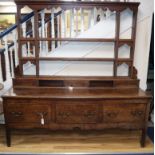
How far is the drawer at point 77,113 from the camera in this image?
7.79ft

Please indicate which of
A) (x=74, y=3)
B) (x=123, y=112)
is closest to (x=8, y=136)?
(x=123, y=112)

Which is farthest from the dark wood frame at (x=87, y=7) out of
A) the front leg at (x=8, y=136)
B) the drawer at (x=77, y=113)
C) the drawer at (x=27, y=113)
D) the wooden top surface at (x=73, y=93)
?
the front leg at (x=8, y=136)

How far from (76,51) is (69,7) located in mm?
577

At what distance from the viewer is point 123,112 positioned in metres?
2.42

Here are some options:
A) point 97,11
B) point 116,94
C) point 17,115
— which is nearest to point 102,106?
point 116,94

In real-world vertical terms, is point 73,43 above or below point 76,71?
above

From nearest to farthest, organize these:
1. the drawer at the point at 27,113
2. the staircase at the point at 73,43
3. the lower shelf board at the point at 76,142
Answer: the drawer at the point at 27,113, the lower shelf board at the point at 76,142, the staircase at the point at 73,43

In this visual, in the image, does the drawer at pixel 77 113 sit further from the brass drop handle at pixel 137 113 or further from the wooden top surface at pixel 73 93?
the brass drop handle at pixel 137 113

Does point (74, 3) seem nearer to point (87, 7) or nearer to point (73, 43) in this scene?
point (87, 7)

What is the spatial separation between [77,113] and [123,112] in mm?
549

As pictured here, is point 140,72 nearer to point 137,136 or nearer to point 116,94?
point 116,94

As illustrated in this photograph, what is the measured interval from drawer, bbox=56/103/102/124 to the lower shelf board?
0.36m

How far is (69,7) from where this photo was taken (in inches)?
100

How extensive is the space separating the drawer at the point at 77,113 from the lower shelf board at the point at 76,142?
0.36 meters
